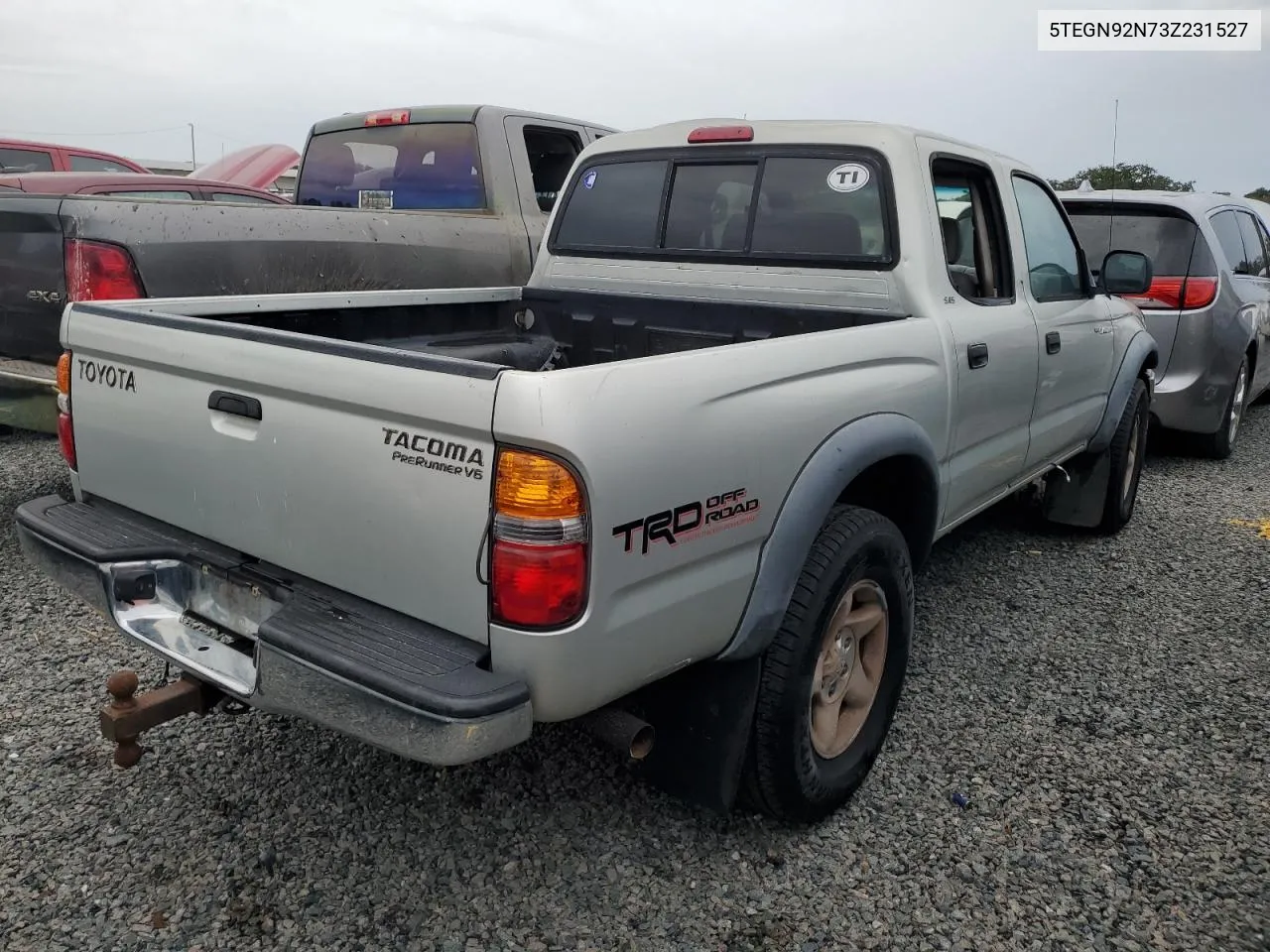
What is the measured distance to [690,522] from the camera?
2074 mm

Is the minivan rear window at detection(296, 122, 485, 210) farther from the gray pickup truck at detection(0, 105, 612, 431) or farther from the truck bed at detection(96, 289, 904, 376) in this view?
the truck bed at detection(96, 289, 904, 376)

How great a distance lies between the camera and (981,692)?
3.57 m

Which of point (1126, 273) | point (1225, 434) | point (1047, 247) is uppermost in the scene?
point (1047, 247)

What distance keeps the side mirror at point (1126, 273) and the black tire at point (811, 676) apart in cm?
245

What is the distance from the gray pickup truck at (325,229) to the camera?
13.5ft

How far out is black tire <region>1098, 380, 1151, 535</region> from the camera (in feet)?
16.4

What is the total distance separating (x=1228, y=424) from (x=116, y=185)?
780 centimetres

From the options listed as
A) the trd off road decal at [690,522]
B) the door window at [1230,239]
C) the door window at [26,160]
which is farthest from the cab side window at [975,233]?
the door window at [26,160]

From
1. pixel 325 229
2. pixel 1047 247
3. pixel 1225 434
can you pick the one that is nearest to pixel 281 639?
pixel 325 229

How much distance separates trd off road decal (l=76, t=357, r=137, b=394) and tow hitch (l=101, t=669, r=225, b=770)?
2.45 feet

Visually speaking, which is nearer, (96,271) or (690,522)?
(690,522)

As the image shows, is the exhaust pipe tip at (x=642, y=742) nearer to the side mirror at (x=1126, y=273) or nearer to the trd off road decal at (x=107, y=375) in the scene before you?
the trd off road decal at (x=107, y=375)

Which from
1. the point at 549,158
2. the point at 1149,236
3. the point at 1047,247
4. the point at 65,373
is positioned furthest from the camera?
the point at 1149,236

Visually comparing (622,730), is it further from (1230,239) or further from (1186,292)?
(1230,239)
